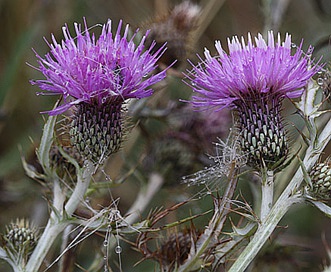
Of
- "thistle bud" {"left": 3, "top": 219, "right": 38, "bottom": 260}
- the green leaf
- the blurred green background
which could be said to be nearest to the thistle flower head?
the green leaf

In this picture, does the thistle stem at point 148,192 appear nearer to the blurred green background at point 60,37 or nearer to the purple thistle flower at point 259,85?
the blurred green background at point 60,37

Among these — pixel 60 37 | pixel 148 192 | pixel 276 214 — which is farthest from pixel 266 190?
pixel 60 37

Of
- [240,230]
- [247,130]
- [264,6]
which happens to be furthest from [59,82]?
[264,6]

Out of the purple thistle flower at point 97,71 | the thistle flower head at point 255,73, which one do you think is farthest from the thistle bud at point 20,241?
the thistle flower head at point 255,73

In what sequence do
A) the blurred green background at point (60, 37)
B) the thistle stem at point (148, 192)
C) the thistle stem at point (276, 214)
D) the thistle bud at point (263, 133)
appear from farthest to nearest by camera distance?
the blurred green background at point (60, 37) < the thistle stem at point (148, 192) < the thistle bud at point (263, 133) < the thistle stem at point (276, 214)

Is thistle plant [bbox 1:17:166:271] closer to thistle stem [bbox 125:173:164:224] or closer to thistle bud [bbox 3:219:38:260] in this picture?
thistle bud [bbox 3:219:38:260]

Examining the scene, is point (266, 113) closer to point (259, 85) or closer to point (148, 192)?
point (259, 85)

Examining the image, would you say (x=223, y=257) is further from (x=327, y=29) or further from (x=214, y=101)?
(x=327, y=29)

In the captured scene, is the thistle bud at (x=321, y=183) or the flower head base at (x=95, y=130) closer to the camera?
the thistle bud at (x=321, y=183)
